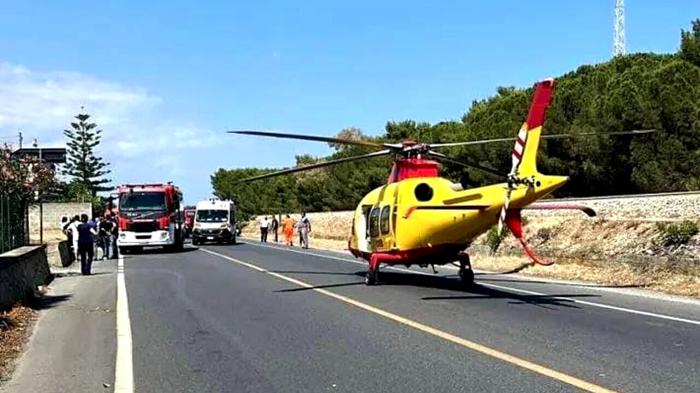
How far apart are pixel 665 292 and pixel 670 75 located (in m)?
18.7

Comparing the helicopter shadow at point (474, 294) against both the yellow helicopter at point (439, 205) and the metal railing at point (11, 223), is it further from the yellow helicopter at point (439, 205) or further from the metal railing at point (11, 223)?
the metal railing at point (11, 223)

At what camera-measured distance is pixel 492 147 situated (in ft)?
141

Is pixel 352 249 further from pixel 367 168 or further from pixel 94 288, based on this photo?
pixel 367 168

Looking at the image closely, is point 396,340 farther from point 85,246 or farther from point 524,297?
point 85,246

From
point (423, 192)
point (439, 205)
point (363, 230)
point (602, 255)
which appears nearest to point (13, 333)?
point (439, 205)

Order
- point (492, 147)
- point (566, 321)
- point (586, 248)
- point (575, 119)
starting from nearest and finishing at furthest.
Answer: point (566, 321) < point (586, 248) < point (575, 119) < point (492, 147)

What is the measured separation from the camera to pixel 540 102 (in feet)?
46.8

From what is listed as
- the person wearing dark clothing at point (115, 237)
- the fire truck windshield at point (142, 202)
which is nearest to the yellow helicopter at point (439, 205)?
the person wearing dark clothing at point (115, 237)

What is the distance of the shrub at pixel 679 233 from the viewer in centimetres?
1931

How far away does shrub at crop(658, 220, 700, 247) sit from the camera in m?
19.3

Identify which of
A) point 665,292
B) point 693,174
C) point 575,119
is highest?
point 575,119

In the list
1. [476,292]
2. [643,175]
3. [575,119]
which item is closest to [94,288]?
[476,292]

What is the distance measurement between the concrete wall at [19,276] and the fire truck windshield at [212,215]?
29.1 metres

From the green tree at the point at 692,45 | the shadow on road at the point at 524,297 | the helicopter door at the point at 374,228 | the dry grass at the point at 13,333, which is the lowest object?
the shadow on road at the point at 524,297
